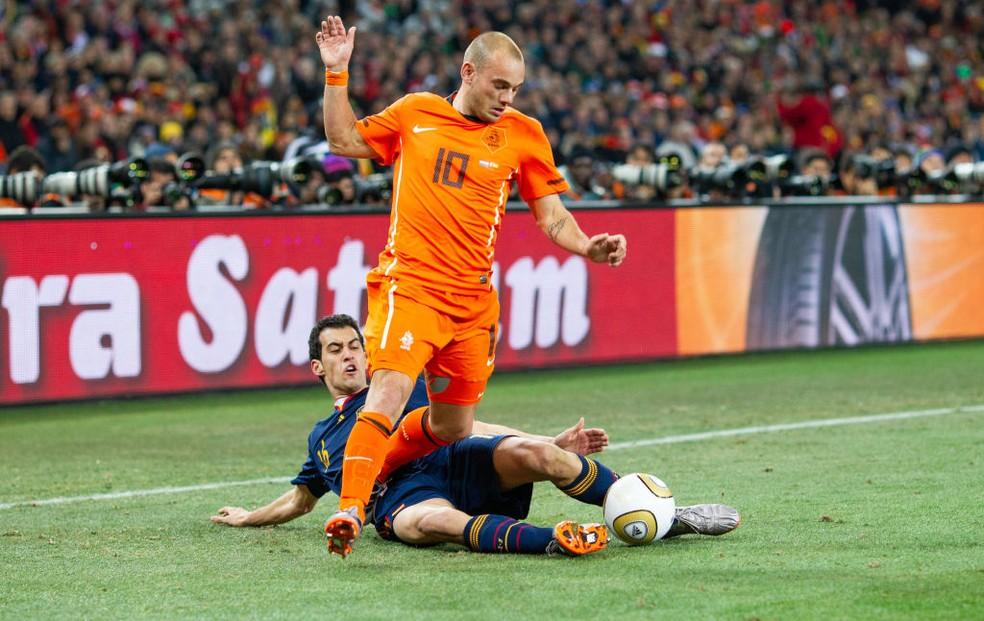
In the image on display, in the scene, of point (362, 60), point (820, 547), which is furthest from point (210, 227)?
point (362, 60)

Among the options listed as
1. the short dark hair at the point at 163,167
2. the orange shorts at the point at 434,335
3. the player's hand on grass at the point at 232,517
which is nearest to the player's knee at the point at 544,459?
the orange shorts at the point at 434,335

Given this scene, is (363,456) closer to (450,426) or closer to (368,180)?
(450,426)

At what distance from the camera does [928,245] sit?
15.4 m

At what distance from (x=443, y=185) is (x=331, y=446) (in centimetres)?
116

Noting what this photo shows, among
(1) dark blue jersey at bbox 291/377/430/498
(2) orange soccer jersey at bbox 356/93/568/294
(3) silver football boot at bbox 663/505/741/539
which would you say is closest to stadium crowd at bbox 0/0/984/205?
(1) dark blue jersey at bbox 291/377/430/498

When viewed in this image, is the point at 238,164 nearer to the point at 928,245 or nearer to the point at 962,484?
the point at 928,245

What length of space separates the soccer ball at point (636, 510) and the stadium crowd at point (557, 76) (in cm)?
701

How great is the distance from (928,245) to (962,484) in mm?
8089

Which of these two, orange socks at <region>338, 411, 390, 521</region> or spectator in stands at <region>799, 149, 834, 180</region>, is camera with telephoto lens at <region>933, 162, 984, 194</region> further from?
orange socks at <region>338, 411, 390, 521</region>

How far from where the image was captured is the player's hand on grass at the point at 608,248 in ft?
19.9

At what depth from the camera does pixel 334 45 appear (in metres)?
6.20

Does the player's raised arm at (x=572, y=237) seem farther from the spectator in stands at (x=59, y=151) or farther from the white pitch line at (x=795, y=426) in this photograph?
the spectator in stands at (x=59, y=151)

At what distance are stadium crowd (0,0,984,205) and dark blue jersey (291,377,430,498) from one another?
20.6ft

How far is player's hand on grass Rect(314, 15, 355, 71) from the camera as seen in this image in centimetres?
617
